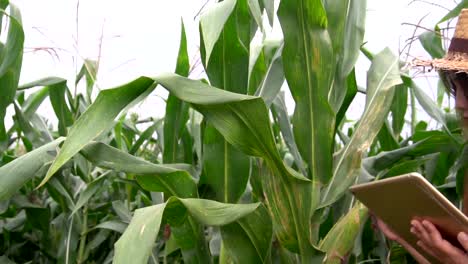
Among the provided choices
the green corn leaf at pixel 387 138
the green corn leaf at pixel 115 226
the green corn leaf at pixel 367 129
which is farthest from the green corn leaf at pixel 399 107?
the green corn leaf at pixel 115 226

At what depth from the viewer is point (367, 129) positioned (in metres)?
1.33

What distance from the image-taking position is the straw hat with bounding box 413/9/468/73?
4.35 ft

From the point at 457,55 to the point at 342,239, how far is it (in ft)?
1.30

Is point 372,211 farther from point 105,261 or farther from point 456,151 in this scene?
point 105,261

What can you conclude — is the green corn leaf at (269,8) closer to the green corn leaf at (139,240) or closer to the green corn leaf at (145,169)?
the green corn leaf at (145,169)

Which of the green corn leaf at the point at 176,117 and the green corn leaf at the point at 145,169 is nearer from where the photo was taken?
the green corn leaf at the point at 145,169

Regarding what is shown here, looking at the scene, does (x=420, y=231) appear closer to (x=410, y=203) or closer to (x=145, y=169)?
(x=410, y=203)

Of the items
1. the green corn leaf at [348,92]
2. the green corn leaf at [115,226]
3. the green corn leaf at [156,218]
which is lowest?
the green corn leaf at [115,226]

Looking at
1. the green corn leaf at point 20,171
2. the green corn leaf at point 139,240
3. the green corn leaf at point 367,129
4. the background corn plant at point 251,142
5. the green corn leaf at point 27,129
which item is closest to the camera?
the green corn leaf at point 139,240

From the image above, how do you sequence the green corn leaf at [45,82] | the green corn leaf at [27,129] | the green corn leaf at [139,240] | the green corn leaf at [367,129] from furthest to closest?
the green corn leaf at [27,129], the green corn leaf at [45,82], the green corn leaf at [367,129], the green corn leaf at [139,240]

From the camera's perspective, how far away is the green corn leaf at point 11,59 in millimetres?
1396

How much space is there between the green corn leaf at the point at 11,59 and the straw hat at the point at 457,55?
723mm

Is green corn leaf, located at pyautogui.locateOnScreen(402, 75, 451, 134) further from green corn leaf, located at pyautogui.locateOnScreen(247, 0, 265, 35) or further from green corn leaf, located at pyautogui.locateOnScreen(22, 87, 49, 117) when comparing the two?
green corn leaf, located at pyautogui.locateOnScreen(22, 87, 49, 117)

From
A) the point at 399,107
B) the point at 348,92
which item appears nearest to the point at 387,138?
the point at 399,107
